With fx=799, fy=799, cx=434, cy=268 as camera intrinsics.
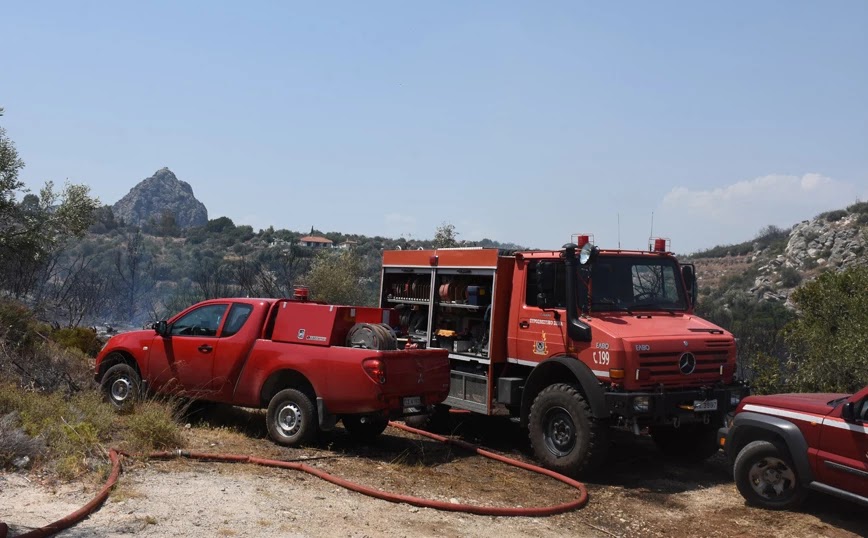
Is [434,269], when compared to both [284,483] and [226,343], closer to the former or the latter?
[226,343]

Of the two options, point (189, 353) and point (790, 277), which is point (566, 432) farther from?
point (790, 277)

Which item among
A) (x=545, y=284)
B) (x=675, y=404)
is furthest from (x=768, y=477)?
(x=545, y=284)

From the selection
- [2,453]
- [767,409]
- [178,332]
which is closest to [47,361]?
[178,332]

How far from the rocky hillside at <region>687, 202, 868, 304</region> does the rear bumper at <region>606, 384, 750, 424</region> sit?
30.6 m

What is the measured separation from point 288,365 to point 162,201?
4029 inches

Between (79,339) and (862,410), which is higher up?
(862,410)

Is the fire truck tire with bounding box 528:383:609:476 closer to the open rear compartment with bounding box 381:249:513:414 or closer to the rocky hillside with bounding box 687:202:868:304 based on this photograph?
the open rear compartment with bounding box 381:249:513:414

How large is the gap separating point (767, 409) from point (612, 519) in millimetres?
2033

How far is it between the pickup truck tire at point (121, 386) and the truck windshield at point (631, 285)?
628 cm

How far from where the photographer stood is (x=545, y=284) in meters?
9.98

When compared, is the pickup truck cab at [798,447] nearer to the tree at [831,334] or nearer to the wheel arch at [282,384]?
the tree at [831,334]

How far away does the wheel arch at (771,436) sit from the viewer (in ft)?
25.5

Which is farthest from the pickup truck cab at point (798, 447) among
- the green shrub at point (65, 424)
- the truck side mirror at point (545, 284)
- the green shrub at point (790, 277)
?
the green shrub at point (790, 277)

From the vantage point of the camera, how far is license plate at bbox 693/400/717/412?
9.27 metres
